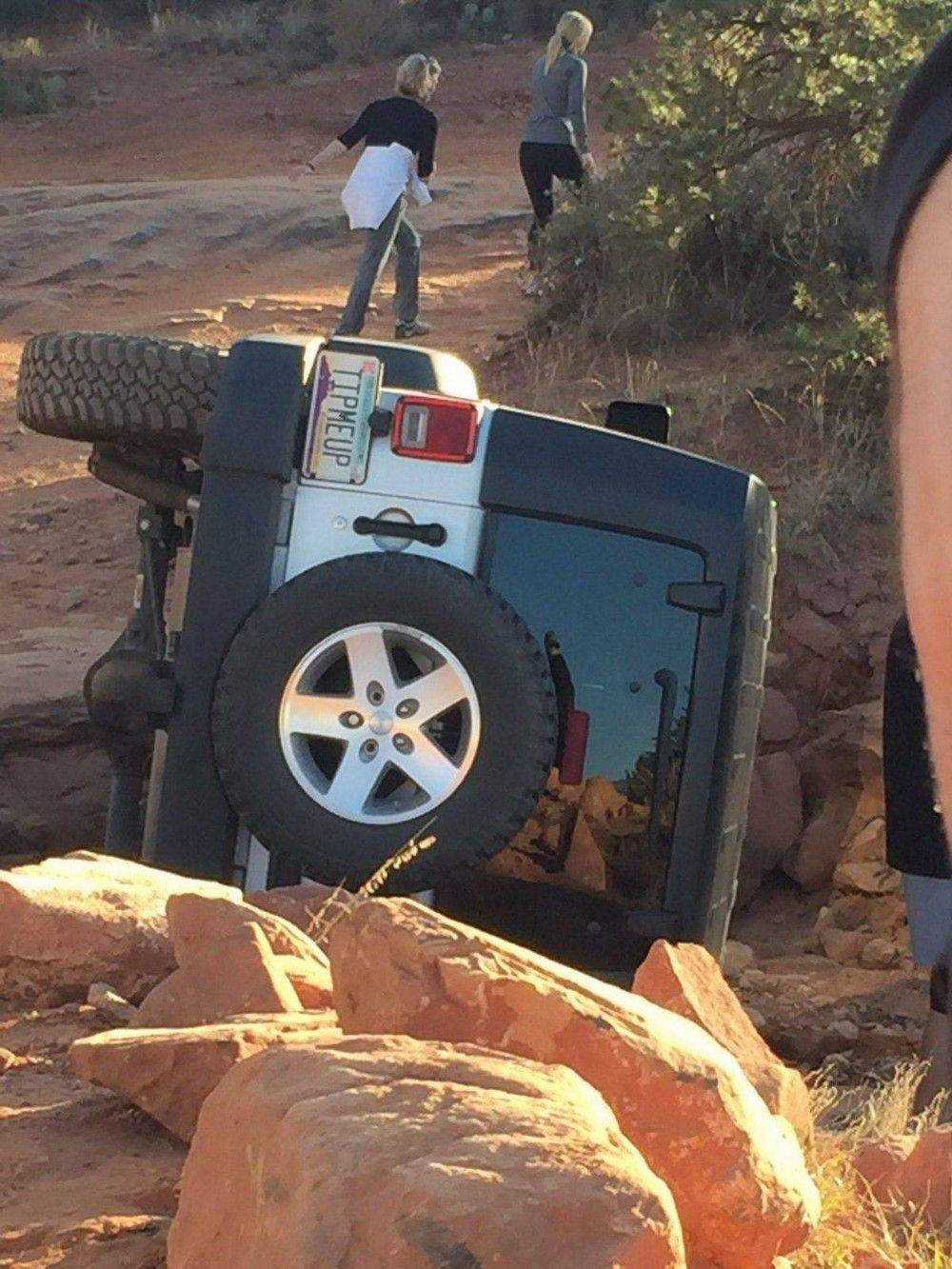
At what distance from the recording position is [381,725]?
4043 mm

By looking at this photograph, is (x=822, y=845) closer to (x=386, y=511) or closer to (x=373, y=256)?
(x=386, y=511)

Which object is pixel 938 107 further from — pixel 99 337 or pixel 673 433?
pixel 673 433

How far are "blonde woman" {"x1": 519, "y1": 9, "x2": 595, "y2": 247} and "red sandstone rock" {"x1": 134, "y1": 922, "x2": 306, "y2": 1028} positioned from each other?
34.8ft

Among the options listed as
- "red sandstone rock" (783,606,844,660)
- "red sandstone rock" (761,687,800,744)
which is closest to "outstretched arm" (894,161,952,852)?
"red sandstone rock" (761,687,800,744)

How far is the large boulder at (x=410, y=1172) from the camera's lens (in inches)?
71.1

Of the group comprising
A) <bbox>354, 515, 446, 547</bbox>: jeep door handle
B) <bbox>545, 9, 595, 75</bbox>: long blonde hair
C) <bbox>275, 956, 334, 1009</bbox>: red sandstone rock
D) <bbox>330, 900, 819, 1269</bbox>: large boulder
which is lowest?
<bbox>275, 956, 334, 1009</bbox>: red sandstone rock

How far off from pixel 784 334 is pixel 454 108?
18.6 meters

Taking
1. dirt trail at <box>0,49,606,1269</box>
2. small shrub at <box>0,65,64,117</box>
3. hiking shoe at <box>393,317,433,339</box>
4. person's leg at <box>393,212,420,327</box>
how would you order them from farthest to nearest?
small shrub at <box>0,65,64,117</box>
hiking shoe at <box>393,317,433,339</box>
person's leg at <box>393,212,420,327</box>
dirt trail at <box>0,49,606,1269</box>

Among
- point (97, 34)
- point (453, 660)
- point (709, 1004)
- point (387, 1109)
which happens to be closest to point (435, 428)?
point (453, 660)

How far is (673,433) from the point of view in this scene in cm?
884

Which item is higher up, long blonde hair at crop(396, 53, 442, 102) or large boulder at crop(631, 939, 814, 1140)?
long blonde hair at crop(396, 53, 442, 102)

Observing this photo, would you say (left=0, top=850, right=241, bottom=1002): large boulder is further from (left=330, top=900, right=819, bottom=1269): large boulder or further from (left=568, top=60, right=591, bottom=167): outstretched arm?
(left=568, top=60, right=591, bottom=167): outstretched arm

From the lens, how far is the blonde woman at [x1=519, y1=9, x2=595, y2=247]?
1335cm

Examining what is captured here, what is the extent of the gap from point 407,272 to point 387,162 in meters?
1.27
